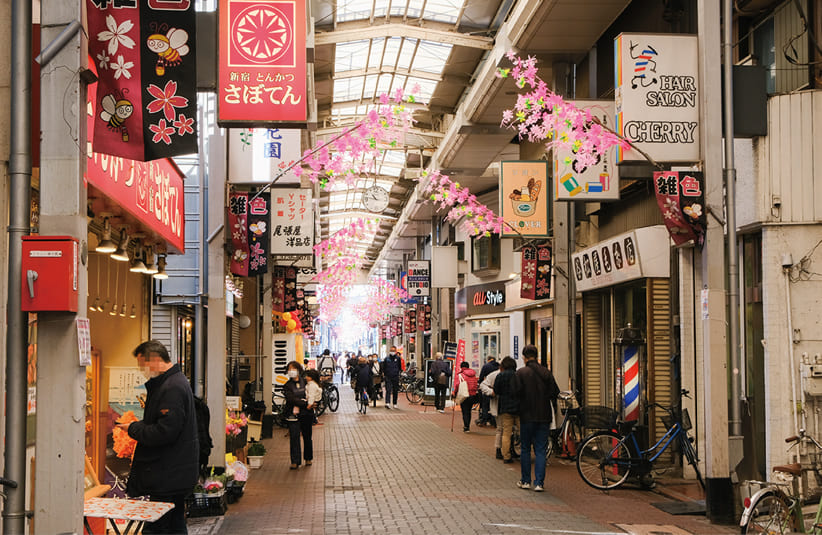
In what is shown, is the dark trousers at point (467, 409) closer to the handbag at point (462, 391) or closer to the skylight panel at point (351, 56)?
the handbag at point (462, 391)

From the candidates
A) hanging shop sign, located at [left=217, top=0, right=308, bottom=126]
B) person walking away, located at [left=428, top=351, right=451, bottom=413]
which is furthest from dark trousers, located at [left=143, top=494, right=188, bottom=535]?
person walking away, located at [left=428, top=351, right=451, bottom=413]

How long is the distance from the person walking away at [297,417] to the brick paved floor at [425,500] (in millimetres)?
301

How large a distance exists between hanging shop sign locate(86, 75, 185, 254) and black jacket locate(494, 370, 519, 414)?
531 cm

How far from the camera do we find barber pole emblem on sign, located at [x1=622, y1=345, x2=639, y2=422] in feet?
49.6

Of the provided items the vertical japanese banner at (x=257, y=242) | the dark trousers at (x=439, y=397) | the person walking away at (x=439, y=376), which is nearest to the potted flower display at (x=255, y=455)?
the vertical japanese banner at (x=257, y=242)

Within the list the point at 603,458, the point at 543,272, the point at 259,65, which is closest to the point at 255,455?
the point at 603,458

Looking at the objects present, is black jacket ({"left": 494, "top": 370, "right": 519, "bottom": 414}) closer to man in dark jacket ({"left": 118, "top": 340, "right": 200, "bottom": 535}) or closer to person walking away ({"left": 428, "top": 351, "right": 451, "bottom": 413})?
man in dark jacket ({"left": 118, "top": 340, "right": 200, "bottom": 535})

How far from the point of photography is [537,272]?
1845 cm

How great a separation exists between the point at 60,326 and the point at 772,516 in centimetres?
619

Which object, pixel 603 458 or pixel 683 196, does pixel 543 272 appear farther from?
pixel 683 196

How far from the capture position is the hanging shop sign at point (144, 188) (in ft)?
25.3

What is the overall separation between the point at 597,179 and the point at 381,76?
12283mm

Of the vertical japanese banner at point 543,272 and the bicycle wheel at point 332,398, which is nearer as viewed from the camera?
the vertical japanese banner at point 543,272

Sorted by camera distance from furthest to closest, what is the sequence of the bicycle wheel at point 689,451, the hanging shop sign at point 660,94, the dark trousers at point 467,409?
the dark trousers at point 467,409, the bicycle wheel at point 689,451, the hanging shop sign at point 660,94
